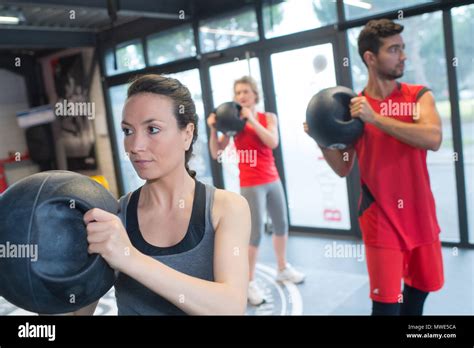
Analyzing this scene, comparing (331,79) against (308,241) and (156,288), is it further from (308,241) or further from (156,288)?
(156,288)

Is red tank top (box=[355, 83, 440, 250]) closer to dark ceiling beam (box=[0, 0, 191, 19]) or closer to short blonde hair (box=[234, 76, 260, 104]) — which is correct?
short blonde hair (box=[234, 76, 260, 104])

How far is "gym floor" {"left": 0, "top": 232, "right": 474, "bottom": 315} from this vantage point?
63.0 inches

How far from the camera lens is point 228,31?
5.45 ft

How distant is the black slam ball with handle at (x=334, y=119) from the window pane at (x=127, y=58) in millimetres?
681

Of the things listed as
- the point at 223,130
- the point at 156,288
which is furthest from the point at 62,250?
the point at 223,130

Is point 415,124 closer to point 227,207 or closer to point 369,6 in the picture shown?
point 369,6

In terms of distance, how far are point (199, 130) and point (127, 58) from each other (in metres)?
0.38

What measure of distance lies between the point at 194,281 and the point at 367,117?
80 centimetres

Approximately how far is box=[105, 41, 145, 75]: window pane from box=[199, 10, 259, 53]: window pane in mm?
238

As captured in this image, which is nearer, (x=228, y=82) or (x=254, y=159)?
(x=228, y=82)

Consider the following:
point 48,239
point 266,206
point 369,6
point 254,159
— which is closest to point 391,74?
point 369,6

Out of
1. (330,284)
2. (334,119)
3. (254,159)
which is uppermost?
(334,119)
